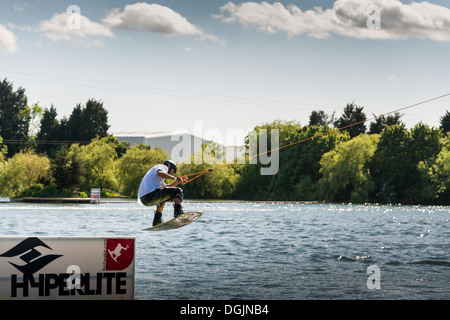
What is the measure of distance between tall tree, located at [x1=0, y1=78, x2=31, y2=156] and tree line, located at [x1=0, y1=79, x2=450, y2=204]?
2902 mm

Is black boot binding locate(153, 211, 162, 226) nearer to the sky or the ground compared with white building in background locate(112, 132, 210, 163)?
nearer to the ground

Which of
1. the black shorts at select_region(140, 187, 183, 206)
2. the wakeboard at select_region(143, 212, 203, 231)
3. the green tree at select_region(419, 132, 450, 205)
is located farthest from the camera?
the green tree at select_region(419, 132, 450, 205)

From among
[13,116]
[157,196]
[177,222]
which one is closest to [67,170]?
[13,116]

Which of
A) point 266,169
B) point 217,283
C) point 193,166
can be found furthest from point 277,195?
point 217,283

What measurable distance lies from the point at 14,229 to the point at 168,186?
1385 inches

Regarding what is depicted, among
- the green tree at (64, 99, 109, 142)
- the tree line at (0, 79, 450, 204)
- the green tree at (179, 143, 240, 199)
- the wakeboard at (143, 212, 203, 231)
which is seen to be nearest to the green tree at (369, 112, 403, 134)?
the tree line at (0, 79, 450, 204)

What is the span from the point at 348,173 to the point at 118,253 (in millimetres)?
82002

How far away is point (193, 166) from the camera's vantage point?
334 feet

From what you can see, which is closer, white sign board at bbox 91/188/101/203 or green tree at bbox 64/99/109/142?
white sign board at bbox 91/188/101/203

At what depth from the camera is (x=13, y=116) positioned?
400 feet

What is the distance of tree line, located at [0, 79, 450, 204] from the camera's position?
305 feet

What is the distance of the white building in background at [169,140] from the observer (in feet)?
453

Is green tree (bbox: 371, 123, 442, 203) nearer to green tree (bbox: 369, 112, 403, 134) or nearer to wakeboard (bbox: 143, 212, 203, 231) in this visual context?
green tree (bbox: 369, 112, 403, 134)
